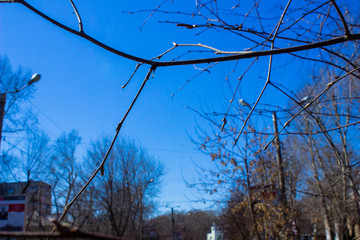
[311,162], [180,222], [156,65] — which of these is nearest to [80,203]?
[311,162]

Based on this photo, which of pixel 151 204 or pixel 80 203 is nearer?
pixel 80 203

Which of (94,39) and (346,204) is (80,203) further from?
(94,39)

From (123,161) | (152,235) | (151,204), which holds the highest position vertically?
(123,161)

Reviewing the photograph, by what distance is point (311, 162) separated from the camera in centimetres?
1647

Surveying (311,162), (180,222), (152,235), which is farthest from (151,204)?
(180,222)

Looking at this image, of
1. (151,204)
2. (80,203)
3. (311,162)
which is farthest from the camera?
(151,204)

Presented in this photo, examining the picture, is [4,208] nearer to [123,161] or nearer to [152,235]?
[123,161]

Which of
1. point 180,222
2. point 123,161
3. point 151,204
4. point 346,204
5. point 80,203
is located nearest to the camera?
point 346,204

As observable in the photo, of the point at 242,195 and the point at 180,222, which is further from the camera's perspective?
the point at 180,222

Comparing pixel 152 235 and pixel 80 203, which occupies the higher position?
pixel 80 203

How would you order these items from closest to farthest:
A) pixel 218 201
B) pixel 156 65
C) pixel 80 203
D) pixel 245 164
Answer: pixel 156 65
pixel 245 164
pixel 218 201
pixel 80 203

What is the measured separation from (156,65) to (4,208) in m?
12.9

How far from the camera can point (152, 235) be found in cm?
3095

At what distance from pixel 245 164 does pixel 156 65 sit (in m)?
7.33
